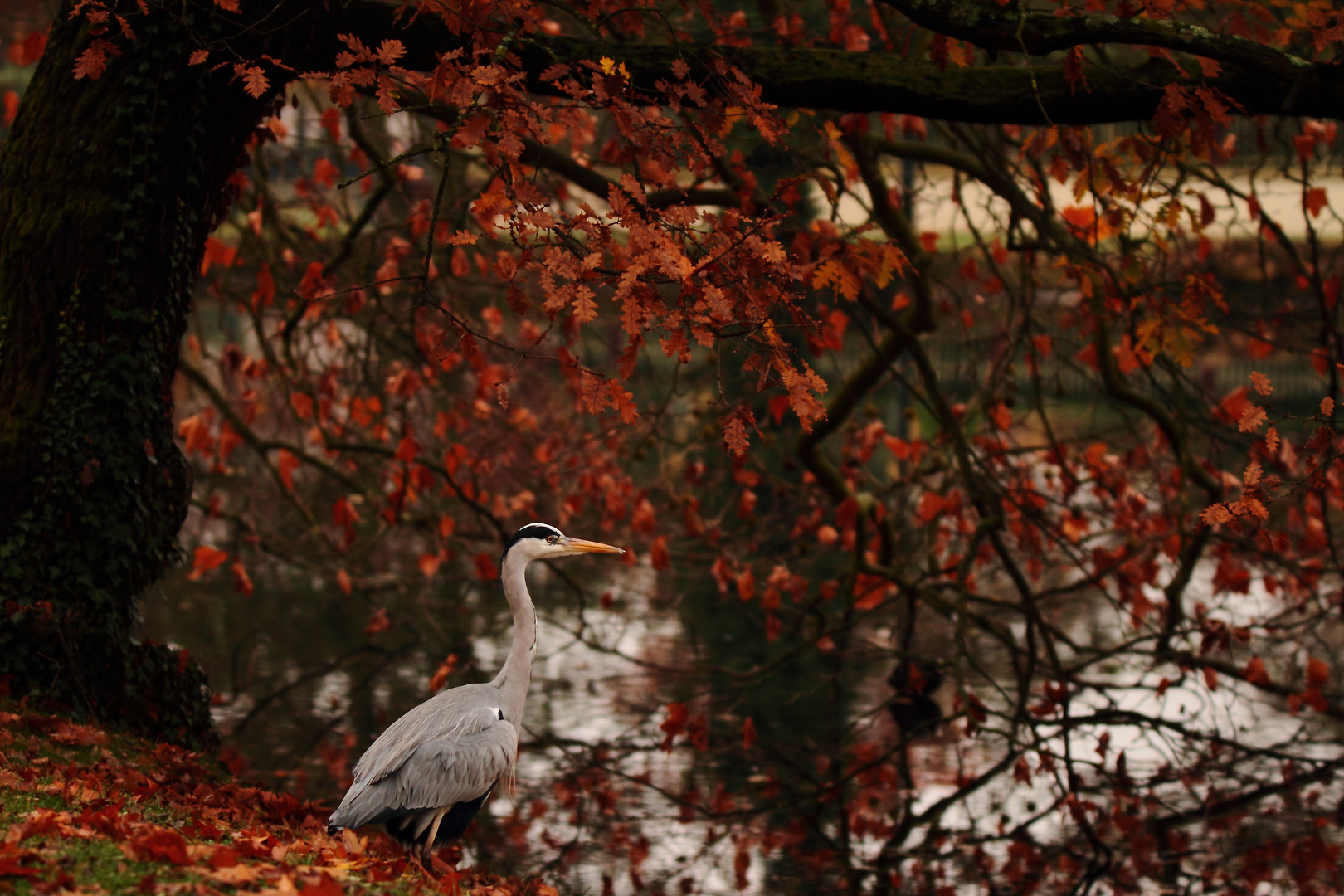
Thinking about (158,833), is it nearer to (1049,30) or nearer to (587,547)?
(587,547)

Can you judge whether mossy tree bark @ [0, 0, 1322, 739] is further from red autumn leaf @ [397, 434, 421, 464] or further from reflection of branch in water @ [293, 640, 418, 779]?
reflection of branch in water @ [293, 640, 418, 779]

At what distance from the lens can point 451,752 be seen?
4781 millimetres

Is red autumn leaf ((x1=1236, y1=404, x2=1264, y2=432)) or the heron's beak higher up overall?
red autumn leaf ((x1=1236, y1=404, x2=1264, y2=432))

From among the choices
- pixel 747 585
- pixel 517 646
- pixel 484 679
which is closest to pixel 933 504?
pixel 747 585

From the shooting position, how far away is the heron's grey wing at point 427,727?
4.70 m

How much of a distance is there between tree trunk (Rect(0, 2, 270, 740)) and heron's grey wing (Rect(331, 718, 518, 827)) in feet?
5.51

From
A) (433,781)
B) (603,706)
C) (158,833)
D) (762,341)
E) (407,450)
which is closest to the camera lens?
(158,833)

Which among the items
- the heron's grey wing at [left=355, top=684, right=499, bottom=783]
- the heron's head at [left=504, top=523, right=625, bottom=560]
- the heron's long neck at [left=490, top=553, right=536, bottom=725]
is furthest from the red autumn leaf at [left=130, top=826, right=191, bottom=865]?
the heron's head at [left=504, top=523, right=625, bottom=560]

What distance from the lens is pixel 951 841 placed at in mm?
7566

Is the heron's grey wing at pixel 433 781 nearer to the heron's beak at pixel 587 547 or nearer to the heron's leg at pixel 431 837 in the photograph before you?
the heron's leg at pixel 431 837

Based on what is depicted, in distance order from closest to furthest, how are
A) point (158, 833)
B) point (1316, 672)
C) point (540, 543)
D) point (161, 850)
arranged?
point (161, 850), point (158, 833), point (540, 543), point (1316, 672)

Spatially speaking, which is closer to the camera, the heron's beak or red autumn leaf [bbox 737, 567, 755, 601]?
the heron's beak

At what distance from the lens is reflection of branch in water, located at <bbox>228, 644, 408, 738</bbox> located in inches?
374

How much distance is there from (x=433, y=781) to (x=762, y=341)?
193 centimetres
